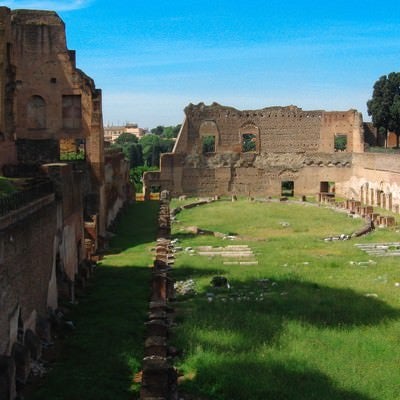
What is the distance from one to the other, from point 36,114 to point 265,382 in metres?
17.8

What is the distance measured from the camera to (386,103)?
145ft

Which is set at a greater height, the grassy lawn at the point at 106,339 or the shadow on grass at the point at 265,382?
Result: the shadow on grass at the point at 265,382

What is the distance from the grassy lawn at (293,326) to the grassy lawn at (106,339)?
2.68ft

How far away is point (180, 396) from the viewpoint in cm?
830

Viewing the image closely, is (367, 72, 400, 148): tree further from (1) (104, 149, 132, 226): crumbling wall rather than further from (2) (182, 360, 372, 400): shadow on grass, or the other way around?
(2) (182, 360, 372, 400): shadow on grass

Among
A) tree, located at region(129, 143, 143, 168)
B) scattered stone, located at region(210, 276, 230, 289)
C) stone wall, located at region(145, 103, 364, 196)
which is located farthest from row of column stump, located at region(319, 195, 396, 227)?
tree, located at region(129, 143, 143, 168)

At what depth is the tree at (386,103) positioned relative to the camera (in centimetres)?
4397

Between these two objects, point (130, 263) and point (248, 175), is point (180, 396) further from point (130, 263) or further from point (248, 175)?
point (248, 175)

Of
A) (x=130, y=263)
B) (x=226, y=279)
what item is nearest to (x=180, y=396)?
(x=226, y=279)

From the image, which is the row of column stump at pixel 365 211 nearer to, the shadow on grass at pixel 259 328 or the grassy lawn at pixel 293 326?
the grassy lawn at pixel 293 326

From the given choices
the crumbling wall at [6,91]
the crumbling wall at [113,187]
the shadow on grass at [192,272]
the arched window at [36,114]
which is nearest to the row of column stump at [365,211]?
the crumbling wall at [113,187]

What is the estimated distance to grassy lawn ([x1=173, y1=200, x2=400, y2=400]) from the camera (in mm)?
8383

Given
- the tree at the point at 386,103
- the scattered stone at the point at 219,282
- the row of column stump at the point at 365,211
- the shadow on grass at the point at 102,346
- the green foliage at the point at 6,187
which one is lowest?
the shadow on grass at the point at 102,346

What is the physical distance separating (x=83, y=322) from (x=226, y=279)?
4053 mm
